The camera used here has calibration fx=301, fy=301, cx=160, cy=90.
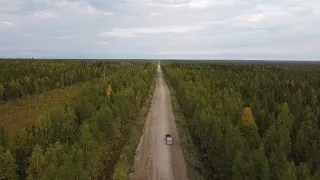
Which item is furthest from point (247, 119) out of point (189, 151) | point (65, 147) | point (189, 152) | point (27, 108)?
point (27, 108)

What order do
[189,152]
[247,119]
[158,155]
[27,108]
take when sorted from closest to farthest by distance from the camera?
[158,155] < [189,152] < [247,119] < [27,108]

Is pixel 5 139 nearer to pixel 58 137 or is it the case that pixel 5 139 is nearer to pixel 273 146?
pixel 58 137

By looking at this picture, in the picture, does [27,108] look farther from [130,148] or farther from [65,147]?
[65,147]

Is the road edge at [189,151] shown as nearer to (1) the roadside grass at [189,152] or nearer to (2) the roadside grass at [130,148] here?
(1) the roadside grass at [189,152]

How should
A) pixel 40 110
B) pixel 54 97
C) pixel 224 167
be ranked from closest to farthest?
1. pixel 224 167
2. pixel 40 110
3. pixel 54 97

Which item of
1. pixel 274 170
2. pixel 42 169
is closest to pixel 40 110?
pixel 42 169

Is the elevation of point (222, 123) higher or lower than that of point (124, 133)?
higher
